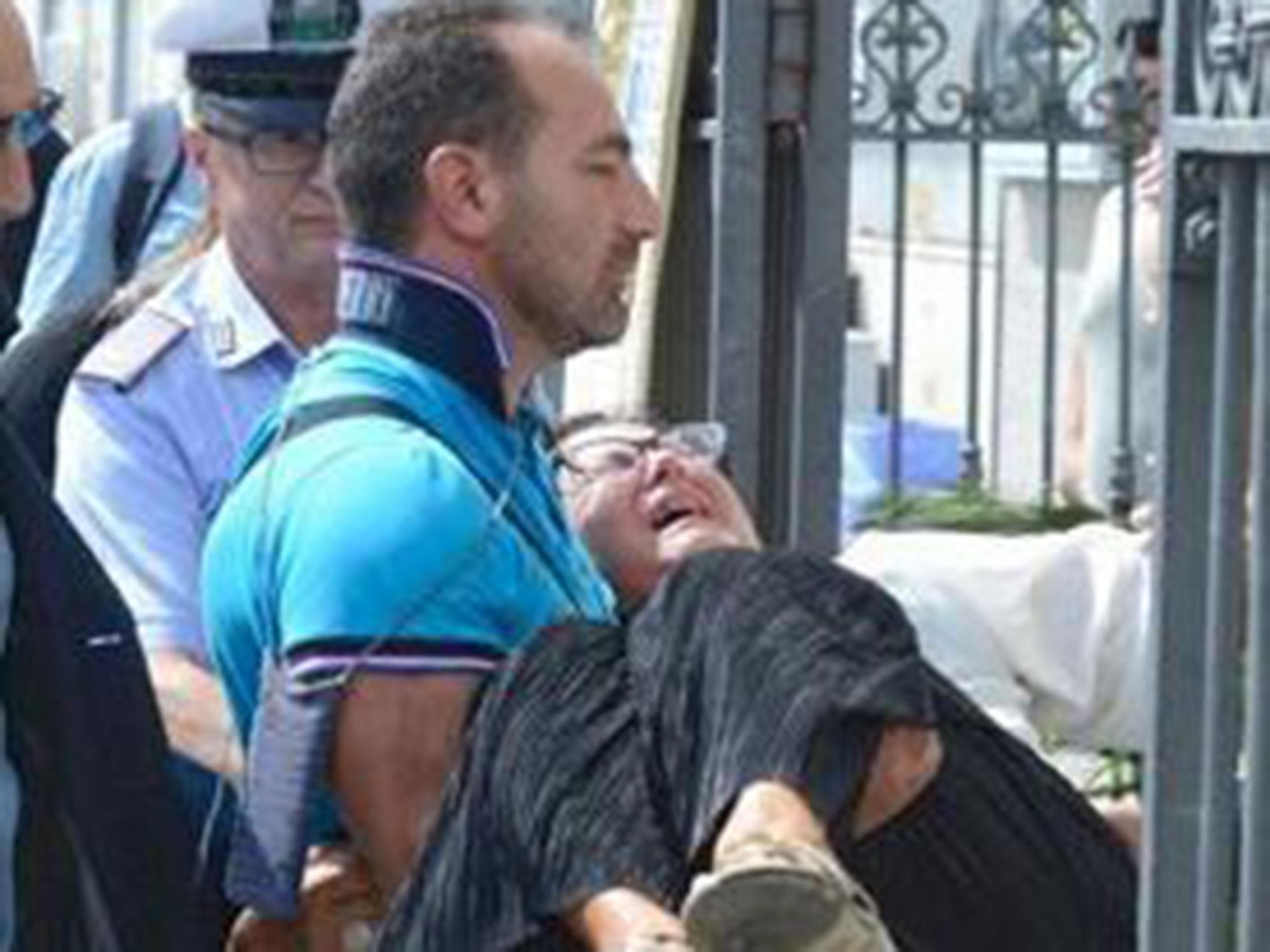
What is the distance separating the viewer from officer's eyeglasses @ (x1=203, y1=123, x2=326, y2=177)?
5266mm

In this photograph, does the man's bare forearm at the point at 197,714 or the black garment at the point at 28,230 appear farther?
the black garment at the point at 28,230

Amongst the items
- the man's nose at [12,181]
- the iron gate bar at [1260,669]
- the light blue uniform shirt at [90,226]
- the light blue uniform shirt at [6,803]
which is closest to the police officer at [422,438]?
the light blue uniform shirt at [6,803]

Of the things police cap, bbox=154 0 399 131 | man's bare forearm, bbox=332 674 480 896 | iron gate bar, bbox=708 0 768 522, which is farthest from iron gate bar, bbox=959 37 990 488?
man's bare forearm, bbox=332 674 480 896

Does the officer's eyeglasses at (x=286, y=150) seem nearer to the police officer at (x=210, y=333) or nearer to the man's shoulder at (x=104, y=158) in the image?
the police officer at (x=210, y=333)

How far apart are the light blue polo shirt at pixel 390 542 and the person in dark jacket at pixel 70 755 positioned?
0.47 feet

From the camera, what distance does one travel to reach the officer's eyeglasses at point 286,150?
5266mm

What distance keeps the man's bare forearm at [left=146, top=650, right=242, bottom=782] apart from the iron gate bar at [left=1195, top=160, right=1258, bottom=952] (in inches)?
53.6

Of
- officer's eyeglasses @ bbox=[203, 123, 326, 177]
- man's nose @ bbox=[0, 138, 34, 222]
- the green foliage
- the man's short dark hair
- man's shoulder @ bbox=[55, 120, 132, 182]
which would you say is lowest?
the green foliage

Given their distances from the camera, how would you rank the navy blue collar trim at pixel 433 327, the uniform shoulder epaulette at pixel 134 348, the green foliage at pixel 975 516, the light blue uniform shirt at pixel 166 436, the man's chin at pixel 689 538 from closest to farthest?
the navy blue collar trim at pixel 433 327
the man's chin at pixel 689 538
the light blue uniform shirt at pixel 166 436
the uniform shoulder epaulette at pixel 134 348
the green foliage at pixel 975 516

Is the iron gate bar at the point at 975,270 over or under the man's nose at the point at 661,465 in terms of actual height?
under

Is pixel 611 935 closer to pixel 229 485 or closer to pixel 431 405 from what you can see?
pixel 431 405

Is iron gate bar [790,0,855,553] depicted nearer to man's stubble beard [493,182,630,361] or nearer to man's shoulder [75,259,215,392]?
man's shoulder [75,259,215,392]

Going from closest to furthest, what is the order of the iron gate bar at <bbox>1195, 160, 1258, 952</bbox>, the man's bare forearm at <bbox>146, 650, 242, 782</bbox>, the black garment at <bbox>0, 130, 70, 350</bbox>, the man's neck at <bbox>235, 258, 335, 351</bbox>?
the iron gate bar at <bbox>1195, 160, 1258, 952</bbox> → the man's bare forearm at <bbox>146, 650, 242, 782</bbox> → the man's neck at <bbox>235, 258, 335, 351</bbox> → the black garment at <bbox>0, 130, 70, 350</bbox>

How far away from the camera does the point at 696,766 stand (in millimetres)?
3340
